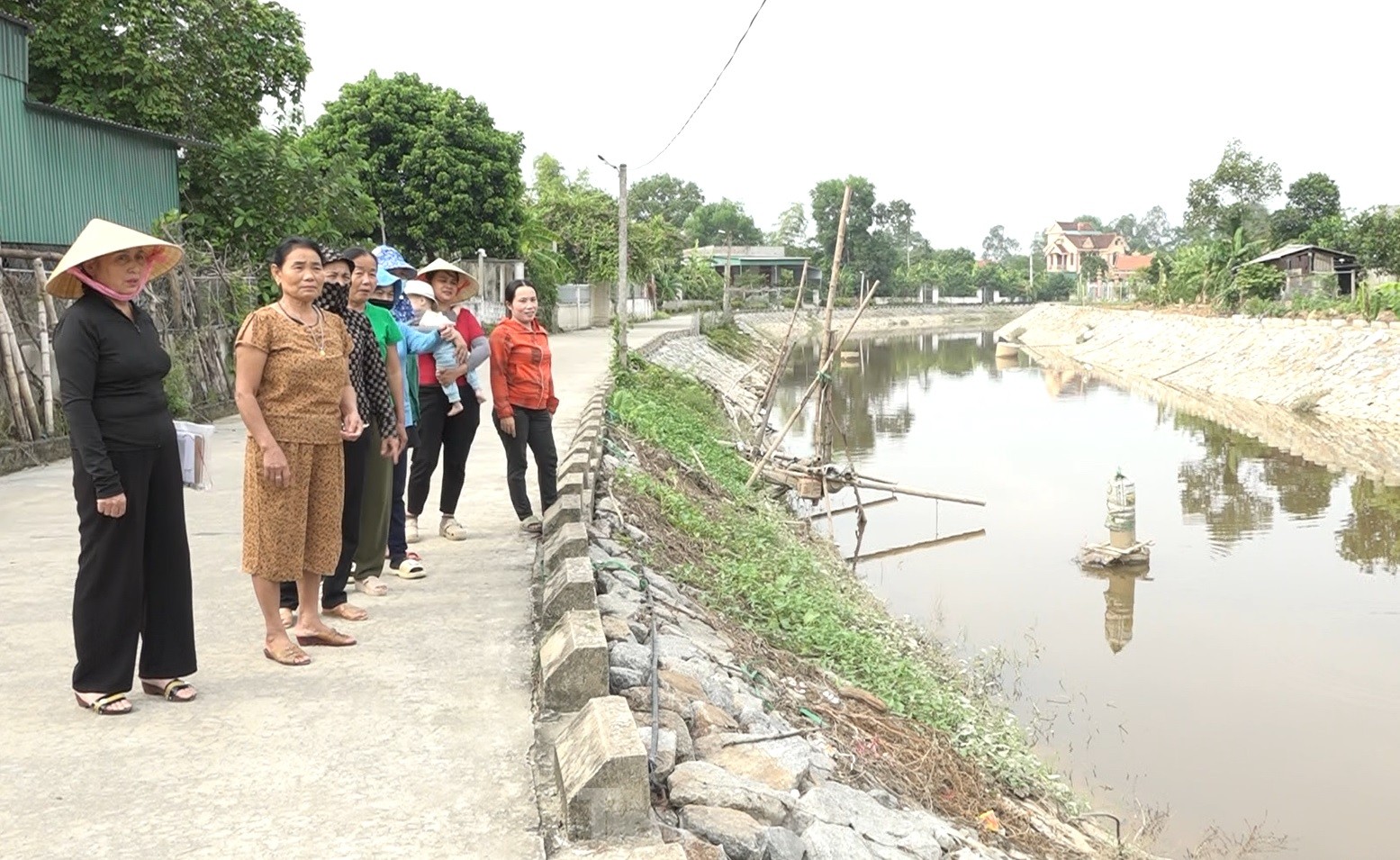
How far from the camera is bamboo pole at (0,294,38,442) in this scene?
362 inches

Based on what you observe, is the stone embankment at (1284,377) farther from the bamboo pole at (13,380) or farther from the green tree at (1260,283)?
the bamboo pole at (13,380)

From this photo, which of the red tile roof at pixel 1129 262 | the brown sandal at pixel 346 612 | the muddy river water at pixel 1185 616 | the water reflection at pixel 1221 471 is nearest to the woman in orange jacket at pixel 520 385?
the brown sandal at pixel 346 612

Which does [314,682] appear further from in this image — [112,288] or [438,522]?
[438,522]

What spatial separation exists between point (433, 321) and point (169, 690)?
265 centimetres

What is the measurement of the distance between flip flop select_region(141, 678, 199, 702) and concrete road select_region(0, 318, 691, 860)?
3 centimetres

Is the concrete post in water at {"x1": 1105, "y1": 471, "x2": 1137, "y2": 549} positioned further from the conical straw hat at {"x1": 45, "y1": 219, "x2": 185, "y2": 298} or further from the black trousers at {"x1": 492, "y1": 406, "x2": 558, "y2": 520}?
the conical straw hat at {"x1": 45, "y1": 219, "x2": 185, "y2": 298}

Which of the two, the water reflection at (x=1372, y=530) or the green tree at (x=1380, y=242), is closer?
the water reflection at (x=1372, y=530)

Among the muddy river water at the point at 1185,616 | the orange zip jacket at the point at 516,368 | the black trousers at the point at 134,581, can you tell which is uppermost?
the orange zip jacket at the point at 516,368

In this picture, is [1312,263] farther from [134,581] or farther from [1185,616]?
[134,581]

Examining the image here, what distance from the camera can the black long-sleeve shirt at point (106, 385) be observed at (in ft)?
12.5

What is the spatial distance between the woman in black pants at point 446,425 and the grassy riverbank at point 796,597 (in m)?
1.36

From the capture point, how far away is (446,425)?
22.3ft

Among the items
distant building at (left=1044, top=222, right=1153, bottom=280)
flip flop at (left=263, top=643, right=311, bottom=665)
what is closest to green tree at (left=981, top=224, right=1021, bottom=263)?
distant building at (left=1044, top=222, right=1153, bottom=280)

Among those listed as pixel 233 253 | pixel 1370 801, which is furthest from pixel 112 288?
pixel 233 253
